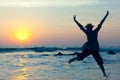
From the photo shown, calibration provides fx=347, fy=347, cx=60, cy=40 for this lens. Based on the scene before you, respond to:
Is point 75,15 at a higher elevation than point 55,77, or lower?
higher

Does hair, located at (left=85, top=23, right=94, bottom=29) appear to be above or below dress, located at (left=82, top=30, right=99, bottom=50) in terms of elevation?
above

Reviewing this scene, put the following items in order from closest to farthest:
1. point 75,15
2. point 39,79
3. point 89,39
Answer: point 75,15 → point 89,39 → point 39,79

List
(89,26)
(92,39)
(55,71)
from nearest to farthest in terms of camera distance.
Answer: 1. (89,26)
2. (92,39)
3. (55,71)

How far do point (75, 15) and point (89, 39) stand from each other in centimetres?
143

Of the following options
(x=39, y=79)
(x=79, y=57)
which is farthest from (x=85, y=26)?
(x=39, y=79)

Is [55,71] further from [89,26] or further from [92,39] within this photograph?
[89,26]

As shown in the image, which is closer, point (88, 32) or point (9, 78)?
point (88, 32)

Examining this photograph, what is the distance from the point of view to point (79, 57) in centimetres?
1465

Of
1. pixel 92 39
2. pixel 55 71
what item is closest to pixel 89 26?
pixel 92 39

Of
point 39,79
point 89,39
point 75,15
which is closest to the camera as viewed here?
point 75,15

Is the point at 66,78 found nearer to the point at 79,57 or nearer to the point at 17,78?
the point at 17,78

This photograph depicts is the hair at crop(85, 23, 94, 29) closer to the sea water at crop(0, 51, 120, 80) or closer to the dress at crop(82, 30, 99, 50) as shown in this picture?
the dress at crop(82, 30, 99, 50)

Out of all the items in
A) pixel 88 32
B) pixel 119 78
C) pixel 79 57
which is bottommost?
pixel 119 78

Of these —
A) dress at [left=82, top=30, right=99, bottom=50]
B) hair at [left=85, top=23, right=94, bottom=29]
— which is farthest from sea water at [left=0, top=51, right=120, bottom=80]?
hair at [left=85, top=23, right=94, bottom=29]
